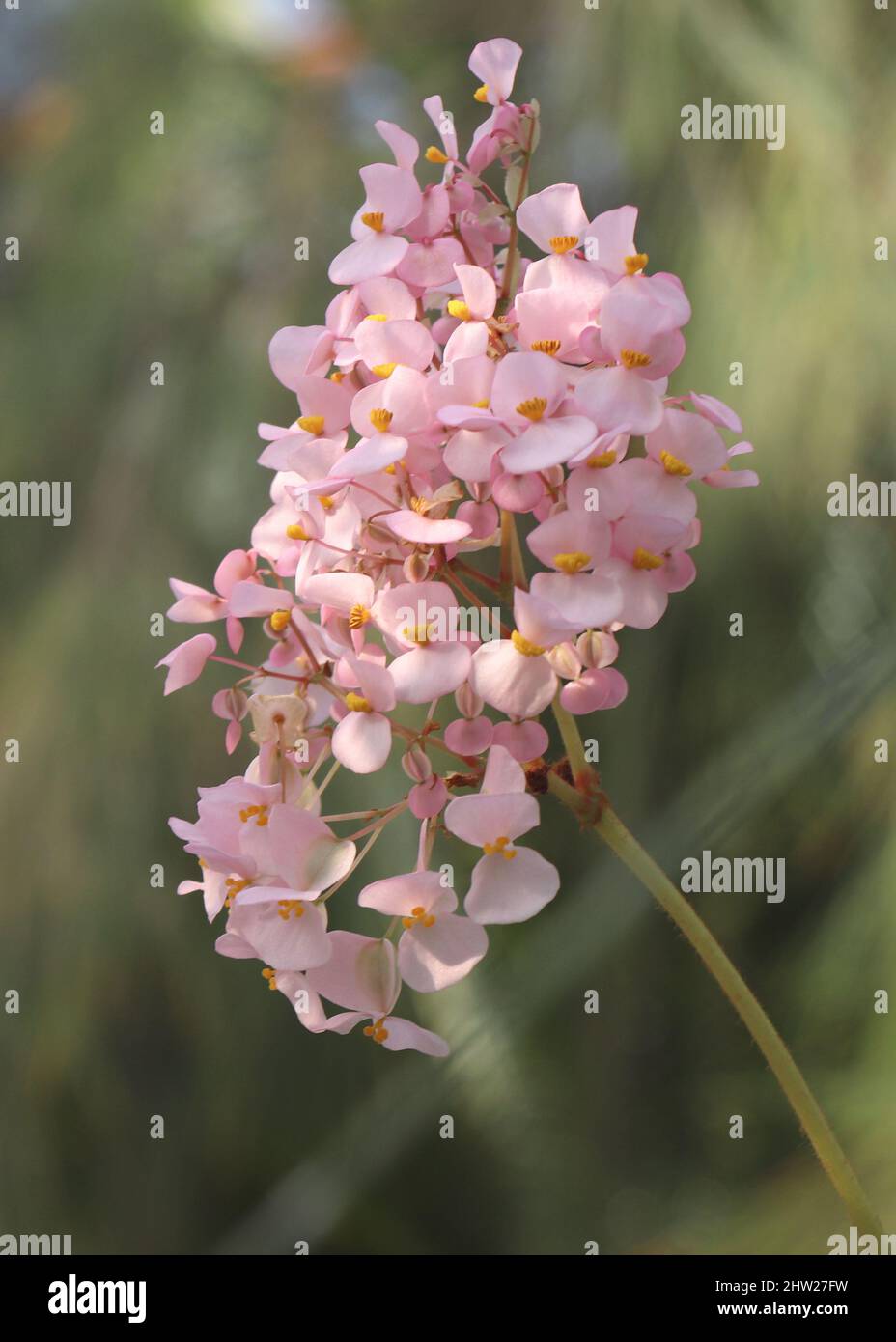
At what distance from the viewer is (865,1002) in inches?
31.8

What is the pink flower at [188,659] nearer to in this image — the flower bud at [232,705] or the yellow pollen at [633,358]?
the flower bud at [232,705]

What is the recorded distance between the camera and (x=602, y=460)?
0.85ft

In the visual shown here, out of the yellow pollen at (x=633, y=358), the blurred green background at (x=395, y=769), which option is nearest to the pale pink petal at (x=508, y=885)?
the yellow pollen at (x=633, y=358)

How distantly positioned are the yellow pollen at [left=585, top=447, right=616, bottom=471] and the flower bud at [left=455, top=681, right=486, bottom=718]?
5cm

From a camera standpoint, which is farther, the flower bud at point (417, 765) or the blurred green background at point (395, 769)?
the blurred green background at point (395, 769)

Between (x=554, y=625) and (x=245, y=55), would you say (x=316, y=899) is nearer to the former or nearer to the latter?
(x=554, y=625)

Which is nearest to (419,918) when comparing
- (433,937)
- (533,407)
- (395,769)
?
(433,937)

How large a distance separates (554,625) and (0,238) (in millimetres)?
813

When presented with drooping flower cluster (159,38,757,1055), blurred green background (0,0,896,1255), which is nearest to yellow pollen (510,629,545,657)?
drooping flower cluster (159,38,757,1055)

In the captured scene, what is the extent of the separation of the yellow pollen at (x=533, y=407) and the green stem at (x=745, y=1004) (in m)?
0.08

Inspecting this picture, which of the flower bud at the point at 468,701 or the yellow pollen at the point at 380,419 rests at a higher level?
the yellow pollen at the point at 380,419

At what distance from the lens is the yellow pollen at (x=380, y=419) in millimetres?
269

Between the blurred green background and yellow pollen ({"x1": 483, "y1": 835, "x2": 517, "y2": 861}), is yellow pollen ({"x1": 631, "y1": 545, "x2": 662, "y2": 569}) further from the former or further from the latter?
the blurred green background

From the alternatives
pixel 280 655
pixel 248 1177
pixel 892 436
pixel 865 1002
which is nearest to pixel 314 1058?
pixel 248 1177
